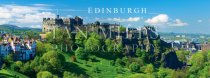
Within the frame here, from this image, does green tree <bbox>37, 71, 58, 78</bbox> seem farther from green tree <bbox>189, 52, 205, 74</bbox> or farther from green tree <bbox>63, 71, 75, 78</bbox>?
green tree <bbox>189, 52, 205, 74</bbox>

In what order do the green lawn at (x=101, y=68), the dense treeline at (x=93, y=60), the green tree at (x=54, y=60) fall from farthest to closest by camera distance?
the green lawn at (x=101, y=68) < the green tree at (x=54, y=60) < the dense treeline at (x=93, y=60)

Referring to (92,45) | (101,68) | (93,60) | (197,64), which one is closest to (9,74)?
(101,68)

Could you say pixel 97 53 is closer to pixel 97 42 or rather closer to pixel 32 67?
pixel 97 42

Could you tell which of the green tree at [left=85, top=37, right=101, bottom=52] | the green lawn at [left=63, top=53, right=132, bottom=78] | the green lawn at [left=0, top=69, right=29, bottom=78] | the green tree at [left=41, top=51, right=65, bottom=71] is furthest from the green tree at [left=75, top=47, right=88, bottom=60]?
the green lawn at [left=0, top=69, right=29, bottom=78]

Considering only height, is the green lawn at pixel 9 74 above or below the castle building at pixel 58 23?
below

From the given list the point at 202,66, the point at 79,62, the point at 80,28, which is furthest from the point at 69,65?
the point at 202,66

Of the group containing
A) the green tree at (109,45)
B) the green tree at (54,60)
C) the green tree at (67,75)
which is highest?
the green tree at (109,45)

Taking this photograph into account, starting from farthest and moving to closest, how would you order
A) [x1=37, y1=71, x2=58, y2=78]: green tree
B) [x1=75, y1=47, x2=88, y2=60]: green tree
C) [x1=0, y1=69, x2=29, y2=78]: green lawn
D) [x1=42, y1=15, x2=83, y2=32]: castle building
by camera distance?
1. [x1=42, y1=15, x2=83, y2=32]: castle building
2. [x1=75, y1=47, x2=88, y2=60]: green tree
3. [x1=37, y1=71, x2=58, y2=78]: green tree
4. [x1=0, y1=69, x2=29, y2=78]: green lawn

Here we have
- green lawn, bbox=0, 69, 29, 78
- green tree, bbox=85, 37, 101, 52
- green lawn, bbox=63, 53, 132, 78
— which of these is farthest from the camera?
green tree, bbox=85, 37, 101, 52

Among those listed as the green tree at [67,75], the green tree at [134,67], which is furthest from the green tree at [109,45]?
the green tree at [67,75]

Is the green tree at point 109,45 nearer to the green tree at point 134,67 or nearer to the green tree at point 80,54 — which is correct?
the green tree at point 134,67

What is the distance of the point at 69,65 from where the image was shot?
3765 inches

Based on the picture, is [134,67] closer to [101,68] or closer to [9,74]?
[101,68]

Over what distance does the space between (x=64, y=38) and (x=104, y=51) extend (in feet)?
32.8
